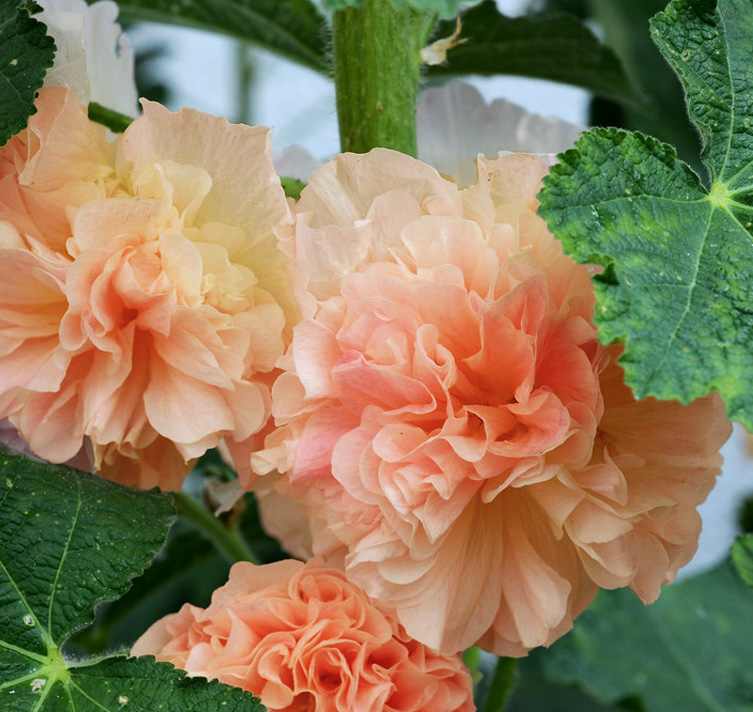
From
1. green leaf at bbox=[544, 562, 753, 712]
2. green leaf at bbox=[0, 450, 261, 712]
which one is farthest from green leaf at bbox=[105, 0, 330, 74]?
green leaf at bbox=[544, 562, 753, 712]

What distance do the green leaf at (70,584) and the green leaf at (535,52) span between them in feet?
1.34

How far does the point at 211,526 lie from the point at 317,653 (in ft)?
0.70

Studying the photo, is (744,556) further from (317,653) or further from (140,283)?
(140,283)

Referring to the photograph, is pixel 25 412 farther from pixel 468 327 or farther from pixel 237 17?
pixel 237 17

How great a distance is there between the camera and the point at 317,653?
0.51 m

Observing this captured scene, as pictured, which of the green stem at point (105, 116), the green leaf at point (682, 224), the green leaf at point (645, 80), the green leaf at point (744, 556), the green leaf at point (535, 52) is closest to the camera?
the green leaf at point (682, 224)

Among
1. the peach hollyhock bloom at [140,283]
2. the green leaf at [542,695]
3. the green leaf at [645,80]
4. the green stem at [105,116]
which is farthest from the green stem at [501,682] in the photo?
the green leaf at [645,80]

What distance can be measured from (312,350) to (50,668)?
0.19 meters

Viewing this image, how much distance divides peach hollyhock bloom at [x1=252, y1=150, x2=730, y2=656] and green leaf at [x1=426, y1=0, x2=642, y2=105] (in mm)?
328

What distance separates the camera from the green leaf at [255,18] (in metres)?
0.75

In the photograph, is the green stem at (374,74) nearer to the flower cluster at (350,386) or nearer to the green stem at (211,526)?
the flower cluster at (350,386)

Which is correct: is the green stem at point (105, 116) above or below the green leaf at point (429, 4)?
below

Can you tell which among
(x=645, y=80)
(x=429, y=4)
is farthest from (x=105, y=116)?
(x=645, y=80)

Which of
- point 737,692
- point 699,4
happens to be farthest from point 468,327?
point 737,692
